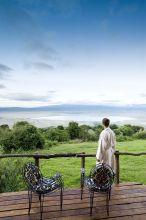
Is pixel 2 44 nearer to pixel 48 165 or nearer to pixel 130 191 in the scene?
pixel 48 165

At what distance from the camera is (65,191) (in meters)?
5.92

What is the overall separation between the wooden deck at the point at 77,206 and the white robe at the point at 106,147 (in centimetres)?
75

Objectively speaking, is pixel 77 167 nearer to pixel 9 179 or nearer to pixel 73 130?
pixel 9 179

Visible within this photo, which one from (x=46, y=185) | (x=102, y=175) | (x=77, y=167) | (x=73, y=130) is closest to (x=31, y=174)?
(x=46, y=185)

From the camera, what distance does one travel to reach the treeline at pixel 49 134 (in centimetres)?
1362

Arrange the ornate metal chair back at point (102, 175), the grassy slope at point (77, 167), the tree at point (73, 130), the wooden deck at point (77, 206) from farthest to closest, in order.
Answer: the tree at point (73, 130) → the grassy slope at point (77, 167) → the ornate metal chair back at point (102, 175) → the wooden deck at point (77, 206)

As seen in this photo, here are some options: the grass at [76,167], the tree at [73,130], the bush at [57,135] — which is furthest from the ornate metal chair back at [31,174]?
the tree at [73,130]

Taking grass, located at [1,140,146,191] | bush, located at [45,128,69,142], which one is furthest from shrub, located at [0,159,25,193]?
bush, located at [45,128,69,142]

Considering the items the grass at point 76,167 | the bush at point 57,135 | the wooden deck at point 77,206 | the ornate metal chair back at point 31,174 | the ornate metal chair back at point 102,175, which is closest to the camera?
the wooden deck at point 77,206

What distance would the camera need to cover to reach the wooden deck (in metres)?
4.66

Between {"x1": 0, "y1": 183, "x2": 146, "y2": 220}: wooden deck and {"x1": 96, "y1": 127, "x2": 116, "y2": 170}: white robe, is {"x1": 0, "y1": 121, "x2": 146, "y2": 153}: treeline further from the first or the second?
{"x1": 0, "y1": 183, "x2": 146, "y2": 220}: wooden deck

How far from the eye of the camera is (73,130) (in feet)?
60.6

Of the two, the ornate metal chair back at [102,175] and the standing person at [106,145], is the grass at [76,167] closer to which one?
the standing person at [106,145]

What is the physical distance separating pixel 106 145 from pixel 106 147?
52 millimetres
